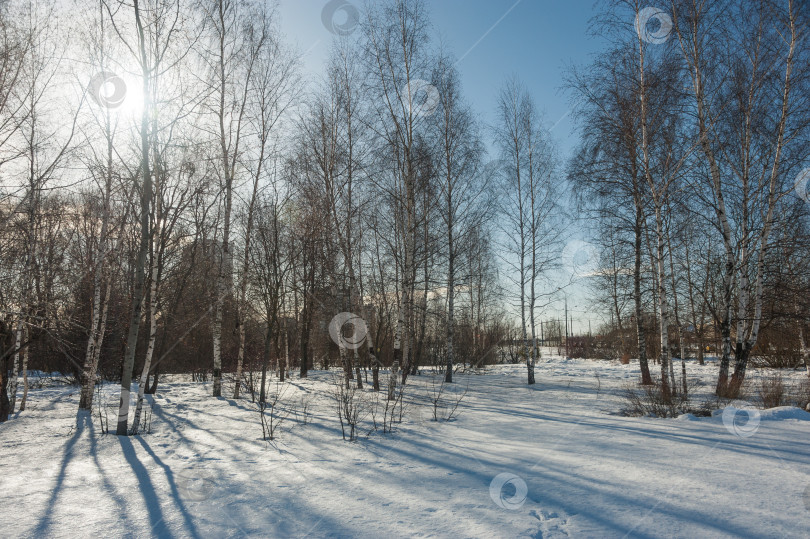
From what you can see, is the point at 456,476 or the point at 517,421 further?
the point at 517,421

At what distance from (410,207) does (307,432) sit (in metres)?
5.59

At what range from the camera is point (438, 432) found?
20.0 ft

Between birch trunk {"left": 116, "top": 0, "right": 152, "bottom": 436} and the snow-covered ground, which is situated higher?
birch trunk {"left": 116, "top": 0, "right": 152, "bottom": 436}

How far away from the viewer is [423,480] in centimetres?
383

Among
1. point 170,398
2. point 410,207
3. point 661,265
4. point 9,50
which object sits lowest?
point 170,398

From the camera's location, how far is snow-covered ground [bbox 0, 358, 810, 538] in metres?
2.83

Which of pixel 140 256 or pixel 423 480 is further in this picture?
pixel 140 256

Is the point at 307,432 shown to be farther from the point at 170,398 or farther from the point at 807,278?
the point at 807,278

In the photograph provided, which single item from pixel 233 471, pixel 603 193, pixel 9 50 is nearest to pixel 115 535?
pixel 233 471

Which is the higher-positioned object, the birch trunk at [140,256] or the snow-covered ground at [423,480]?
the birch trunk at [140,256]

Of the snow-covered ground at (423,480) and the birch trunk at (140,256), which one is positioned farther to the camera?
the birch trunk at (140,256)

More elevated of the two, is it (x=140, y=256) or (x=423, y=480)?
(x=140, y=256)

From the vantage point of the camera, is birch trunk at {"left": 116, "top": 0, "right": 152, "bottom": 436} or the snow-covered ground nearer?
the snow-covered ground

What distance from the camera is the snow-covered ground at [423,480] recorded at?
2828 millimetres
